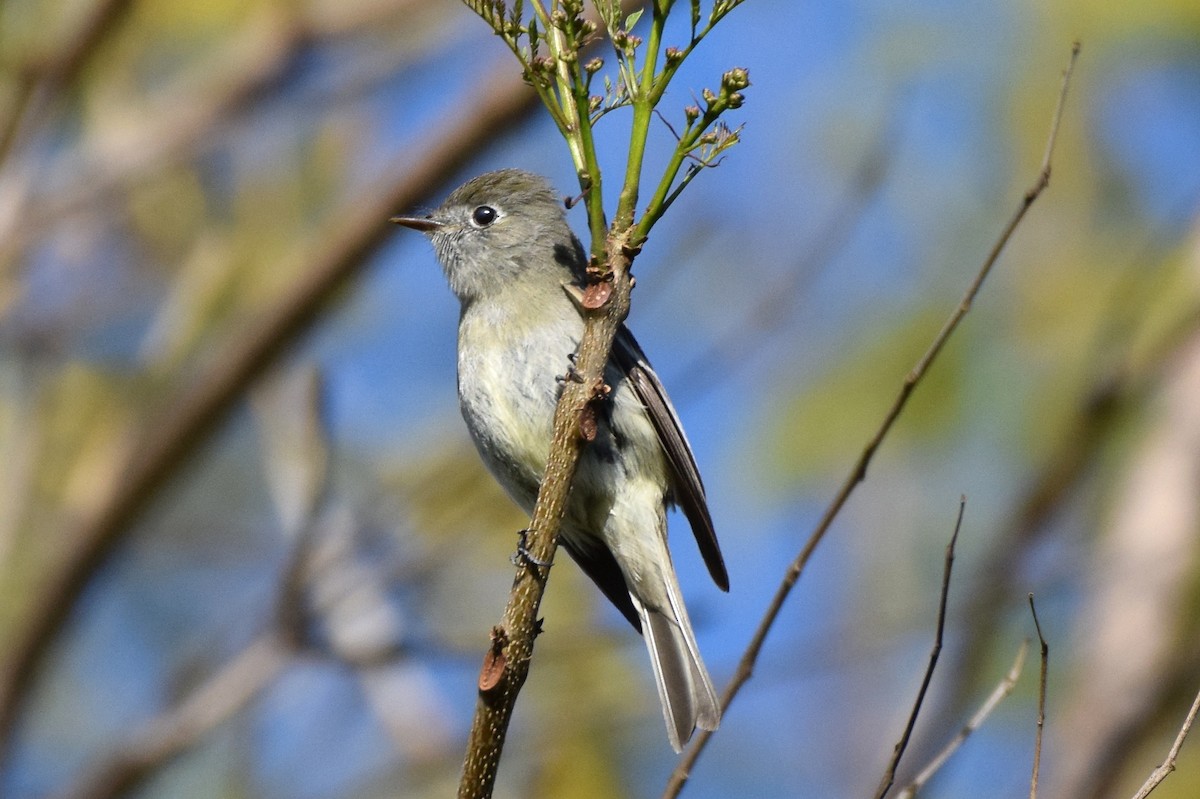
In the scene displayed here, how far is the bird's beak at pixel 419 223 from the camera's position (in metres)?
4.22

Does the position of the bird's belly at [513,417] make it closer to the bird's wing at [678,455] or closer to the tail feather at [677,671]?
the bird's wing at [678,455]

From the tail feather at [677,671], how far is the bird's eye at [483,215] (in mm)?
1392

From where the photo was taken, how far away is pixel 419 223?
14.0 ft

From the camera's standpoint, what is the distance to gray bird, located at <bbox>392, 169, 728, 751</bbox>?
360cm

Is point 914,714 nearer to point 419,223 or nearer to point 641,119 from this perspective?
point 641,119

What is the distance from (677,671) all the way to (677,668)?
0.04 ft

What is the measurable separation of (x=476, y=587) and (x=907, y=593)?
7.26ft

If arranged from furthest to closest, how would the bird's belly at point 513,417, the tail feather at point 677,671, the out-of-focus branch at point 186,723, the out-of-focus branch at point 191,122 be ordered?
1. the out-of-focus branch at point 191,122
2. the out-of-focus branch at point 186,723
3. the bird's belly at point 513,417
4. the tail feather at point 677,671

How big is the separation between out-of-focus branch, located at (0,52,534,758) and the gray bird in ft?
1.82

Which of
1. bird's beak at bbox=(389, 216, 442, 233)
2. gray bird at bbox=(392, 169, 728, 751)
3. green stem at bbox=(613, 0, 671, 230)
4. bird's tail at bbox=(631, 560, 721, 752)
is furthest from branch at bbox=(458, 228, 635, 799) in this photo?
bird's beak at bbox=(389, 216, 442, 233)

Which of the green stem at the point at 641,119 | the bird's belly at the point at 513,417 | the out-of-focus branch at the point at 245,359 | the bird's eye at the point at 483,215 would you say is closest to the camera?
the green stem at the point at 641,119

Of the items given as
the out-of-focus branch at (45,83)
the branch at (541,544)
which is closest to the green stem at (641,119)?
the branch at (541,544)

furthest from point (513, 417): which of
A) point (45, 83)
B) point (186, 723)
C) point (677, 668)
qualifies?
point (45, 83)

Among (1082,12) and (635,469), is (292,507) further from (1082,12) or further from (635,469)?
(1082,12)
